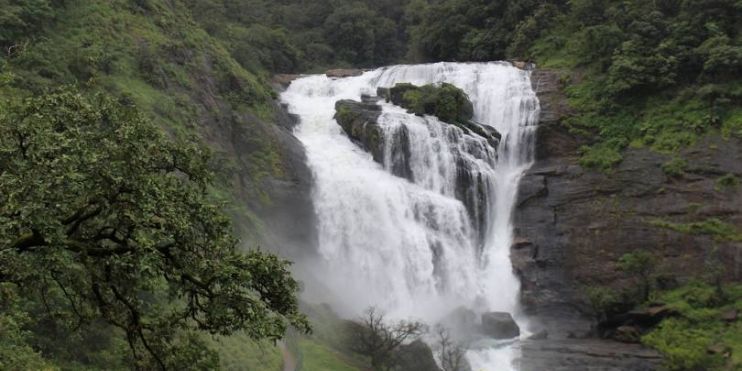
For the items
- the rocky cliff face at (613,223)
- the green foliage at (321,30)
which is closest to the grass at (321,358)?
the rocky cliff face at (613,223)

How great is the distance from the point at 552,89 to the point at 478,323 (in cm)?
1884

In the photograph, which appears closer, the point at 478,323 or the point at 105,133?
the point at 105,133

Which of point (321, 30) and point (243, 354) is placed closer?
point (243, 354)

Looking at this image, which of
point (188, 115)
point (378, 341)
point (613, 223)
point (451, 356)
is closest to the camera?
point (378, 341)

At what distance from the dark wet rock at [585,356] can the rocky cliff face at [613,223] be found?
1990 millimetres

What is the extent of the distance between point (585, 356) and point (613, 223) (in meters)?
9.57

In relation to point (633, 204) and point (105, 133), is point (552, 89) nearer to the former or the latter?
point (633, 204)

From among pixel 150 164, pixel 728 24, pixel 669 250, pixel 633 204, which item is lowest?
pixel 150 164

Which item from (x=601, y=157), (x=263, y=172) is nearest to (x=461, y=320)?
(x=263, y=172)

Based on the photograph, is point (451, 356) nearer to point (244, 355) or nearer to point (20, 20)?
point (244, 355)

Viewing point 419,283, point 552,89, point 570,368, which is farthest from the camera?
point 552,89

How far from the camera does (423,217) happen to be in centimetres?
3488

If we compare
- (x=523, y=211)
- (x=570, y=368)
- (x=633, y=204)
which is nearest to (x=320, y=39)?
(x=523, y=211)

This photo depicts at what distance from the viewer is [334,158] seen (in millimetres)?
38219
